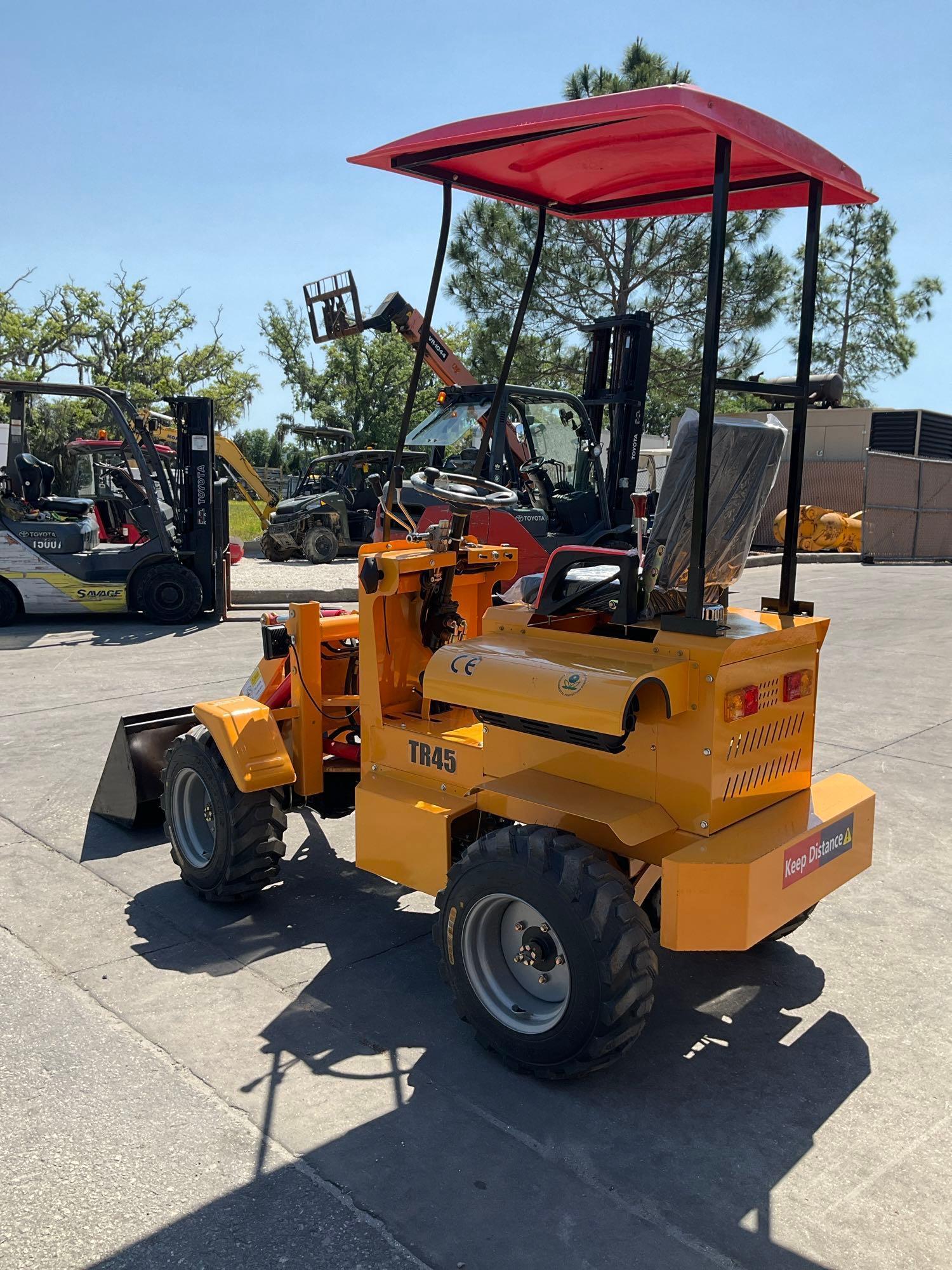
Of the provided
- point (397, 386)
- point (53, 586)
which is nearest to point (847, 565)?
point (53, 586)

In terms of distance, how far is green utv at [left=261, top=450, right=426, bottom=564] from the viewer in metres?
20.0

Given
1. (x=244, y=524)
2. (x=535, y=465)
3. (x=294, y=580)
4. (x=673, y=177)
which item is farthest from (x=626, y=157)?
(x=244, y=524)

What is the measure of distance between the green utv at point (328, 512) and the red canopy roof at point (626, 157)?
15.3 m

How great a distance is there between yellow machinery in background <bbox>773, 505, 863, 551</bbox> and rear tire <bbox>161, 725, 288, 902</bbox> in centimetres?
2151

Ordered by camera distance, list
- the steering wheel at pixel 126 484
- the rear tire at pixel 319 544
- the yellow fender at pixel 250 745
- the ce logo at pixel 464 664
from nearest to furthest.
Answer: the ce logo at pixel 464 664, the yellow fender at pixel 250 745, the steering wheel at pixel 126 484, the rear tire at pixel 319 544

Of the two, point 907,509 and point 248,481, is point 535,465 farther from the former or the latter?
point 907,509

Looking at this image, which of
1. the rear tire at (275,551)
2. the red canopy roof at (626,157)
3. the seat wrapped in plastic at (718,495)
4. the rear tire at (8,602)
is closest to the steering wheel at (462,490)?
the seat wrapped in plastic at (718,495)

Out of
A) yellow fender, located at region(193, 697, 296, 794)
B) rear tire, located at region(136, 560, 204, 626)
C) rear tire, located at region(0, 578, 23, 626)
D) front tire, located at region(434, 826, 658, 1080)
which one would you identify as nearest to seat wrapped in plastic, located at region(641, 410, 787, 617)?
front tire, located at region(434, 826, 658, 1080)

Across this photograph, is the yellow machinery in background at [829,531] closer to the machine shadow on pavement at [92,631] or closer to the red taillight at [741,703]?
the machine shadow on pavement at [92,631]

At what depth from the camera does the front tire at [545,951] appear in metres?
3.18

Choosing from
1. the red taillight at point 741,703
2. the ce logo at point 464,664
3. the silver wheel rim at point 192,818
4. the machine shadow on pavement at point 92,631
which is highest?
the ce logo at point 464,664

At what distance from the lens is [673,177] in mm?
4168

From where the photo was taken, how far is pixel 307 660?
4812mm

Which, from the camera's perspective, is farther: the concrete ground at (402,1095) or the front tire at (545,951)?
the front tire at (545,951)
